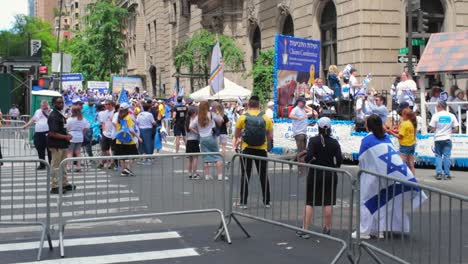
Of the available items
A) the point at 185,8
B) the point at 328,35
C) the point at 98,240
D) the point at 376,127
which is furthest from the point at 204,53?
A: the point at 376,127

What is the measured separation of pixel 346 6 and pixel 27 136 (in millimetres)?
13229

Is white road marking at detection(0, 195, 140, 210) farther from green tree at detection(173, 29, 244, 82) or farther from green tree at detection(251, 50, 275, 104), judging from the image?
green tree at detection(173, 29, 244, 82)

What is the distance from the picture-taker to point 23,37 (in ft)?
325

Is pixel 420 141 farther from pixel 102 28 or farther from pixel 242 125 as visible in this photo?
pixel 102 28

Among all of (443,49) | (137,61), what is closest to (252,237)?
(443,49)

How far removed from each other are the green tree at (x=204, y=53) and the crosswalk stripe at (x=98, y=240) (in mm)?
28645

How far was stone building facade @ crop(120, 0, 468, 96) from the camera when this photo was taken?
25.0 meters

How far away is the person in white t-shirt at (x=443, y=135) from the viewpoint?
1438 centimetres

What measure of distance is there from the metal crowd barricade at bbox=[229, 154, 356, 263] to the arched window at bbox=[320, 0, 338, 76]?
20281mm

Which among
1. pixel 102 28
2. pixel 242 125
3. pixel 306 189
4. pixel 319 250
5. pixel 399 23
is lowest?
pixel 319 250

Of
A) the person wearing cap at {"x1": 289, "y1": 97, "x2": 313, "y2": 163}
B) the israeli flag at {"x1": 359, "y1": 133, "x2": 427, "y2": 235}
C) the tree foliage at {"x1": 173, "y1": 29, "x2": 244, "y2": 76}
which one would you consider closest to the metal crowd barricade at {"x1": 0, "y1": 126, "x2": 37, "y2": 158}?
the person wearing cap at {"x1": 289, "y1": 97, "x2": 313, "y2": 163}

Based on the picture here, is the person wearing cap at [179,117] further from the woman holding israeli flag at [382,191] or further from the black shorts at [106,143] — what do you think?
the woman holding israeli flag at [382,191]

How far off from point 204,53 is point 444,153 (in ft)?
89.9

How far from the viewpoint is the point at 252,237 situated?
845cm
